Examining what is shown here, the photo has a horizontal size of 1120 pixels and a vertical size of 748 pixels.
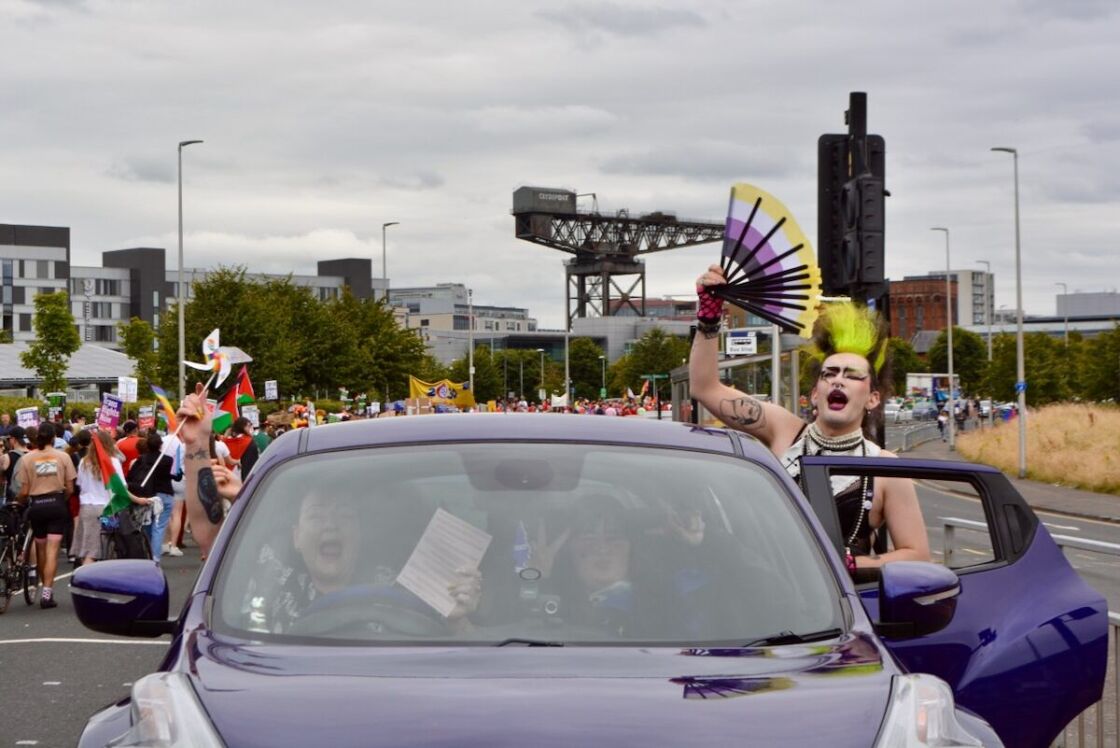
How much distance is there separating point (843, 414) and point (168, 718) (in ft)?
10.8

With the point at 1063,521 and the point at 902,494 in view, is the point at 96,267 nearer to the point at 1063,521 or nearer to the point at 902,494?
the point at 1063,521

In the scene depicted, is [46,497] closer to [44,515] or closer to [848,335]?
[44,515]

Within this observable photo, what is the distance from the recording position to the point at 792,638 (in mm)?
3734

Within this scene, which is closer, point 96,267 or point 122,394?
point 122,394

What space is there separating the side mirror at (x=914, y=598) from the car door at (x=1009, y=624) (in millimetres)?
479

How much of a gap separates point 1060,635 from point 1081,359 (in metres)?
85.9

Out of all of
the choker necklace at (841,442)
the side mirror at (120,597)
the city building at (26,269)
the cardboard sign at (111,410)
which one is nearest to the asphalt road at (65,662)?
the choker necklace at (841,442)

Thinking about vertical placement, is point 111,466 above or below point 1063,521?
above

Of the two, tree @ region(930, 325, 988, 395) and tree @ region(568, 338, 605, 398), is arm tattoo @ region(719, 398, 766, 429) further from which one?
tree @ region(568, 338, 605, 398)

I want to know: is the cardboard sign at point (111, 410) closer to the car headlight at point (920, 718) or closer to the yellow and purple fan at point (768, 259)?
the yellow and purple fan at point (768, 259)

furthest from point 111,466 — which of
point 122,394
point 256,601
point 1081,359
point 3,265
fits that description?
point 3,265

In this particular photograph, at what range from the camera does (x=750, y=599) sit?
Result: 3.89 m

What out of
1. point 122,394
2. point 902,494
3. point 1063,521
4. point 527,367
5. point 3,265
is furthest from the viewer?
point 527,367

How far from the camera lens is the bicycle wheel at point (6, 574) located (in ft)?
51.4
